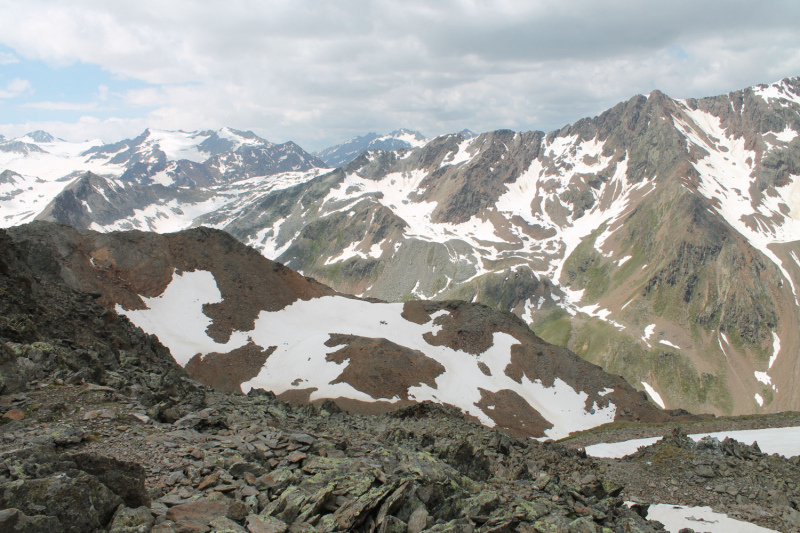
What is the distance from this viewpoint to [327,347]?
6350cm

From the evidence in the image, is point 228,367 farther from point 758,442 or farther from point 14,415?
point 758,442

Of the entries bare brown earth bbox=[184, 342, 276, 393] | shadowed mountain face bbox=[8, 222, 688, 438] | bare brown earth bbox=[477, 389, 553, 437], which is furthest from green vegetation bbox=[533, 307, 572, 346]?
bare brown earth bbox=[184, 342, 276, 393]

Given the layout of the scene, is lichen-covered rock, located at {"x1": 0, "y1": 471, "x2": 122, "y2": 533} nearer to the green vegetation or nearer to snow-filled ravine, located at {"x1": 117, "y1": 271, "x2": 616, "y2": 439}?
snow-filled ravine, located at {"x1": 117, "y1": 271, "x2": 616, "y2": 439}

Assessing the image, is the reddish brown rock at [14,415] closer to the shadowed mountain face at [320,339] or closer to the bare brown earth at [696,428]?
the shadowed mountain face at [320,339]

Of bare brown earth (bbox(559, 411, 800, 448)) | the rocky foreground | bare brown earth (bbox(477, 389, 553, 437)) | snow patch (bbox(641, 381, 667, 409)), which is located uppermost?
the rocky foreground

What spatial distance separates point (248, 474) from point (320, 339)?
5520cm

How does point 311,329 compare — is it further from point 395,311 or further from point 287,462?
point 287,462

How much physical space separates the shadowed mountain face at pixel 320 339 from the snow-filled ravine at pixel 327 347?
0.70 ft

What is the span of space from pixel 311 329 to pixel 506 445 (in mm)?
50827

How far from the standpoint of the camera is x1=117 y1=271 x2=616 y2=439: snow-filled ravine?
57.7 m

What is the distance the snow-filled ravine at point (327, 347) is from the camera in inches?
2272

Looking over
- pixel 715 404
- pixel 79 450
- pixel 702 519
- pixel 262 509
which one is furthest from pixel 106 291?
pixel 715 404

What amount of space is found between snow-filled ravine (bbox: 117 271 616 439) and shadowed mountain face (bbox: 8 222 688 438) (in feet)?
0.70

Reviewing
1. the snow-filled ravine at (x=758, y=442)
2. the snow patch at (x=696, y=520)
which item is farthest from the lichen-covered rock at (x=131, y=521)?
the snow-filled ravine at (x=758, y=442)
